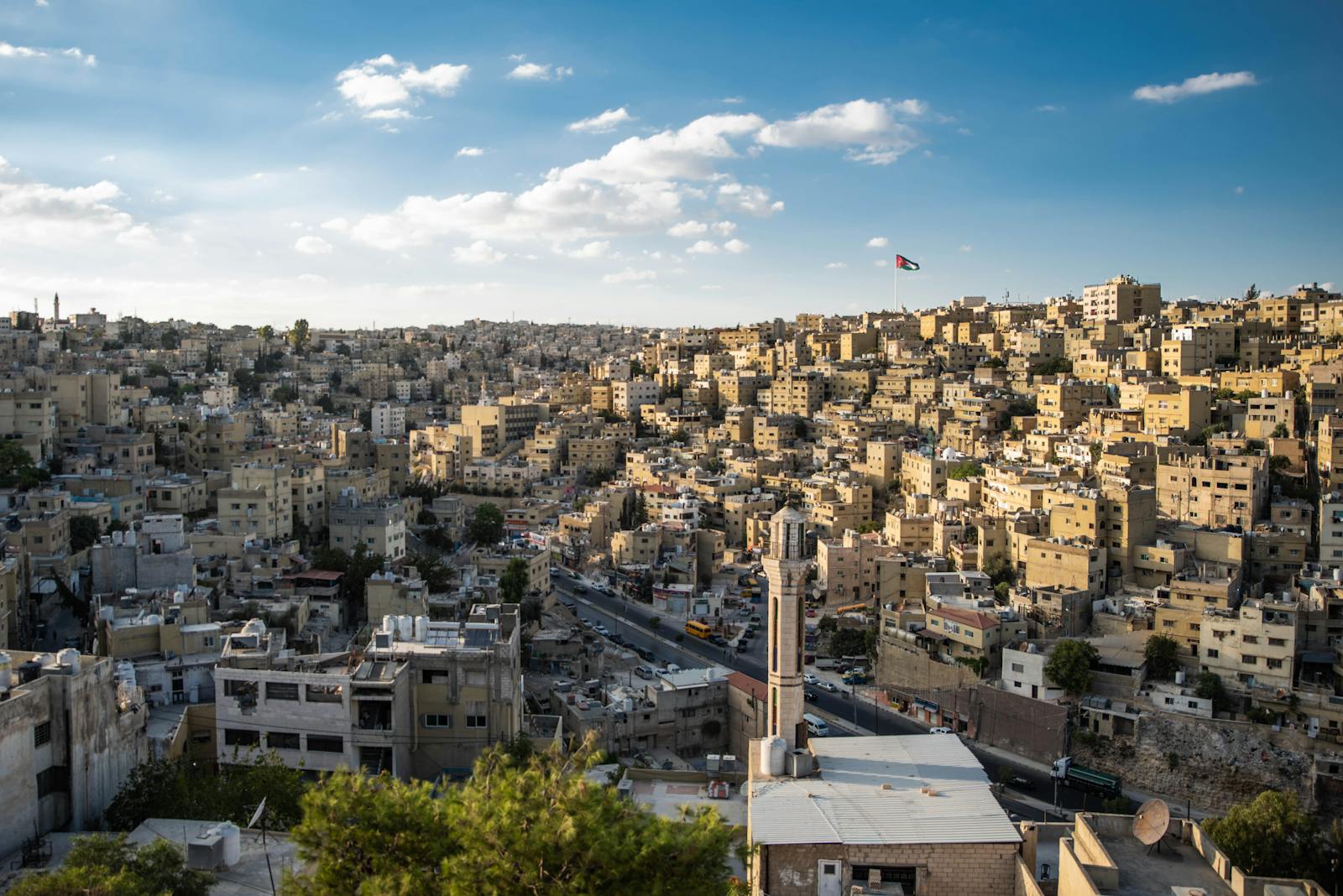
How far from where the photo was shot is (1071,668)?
60.4 feet

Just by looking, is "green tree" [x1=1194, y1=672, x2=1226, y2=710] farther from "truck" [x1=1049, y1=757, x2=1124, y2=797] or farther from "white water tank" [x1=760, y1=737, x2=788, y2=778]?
"white water tank" [x1=760, y1=737, x2=788, y2=778]

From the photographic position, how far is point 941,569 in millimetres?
23719

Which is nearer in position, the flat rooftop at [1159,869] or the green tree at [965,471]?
the flat rooftop at [1159,869]

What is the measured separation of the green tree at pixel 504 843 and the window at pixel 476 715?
5.72 metres

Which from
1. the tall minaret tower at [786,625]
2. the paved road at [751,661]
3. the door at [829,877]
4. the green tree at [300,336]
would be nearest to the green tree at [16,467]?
the paved road at [751,661]

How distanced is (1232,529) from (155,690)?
19175 millimetres

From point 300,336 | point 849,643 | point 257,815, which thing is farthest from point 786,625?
point 300,336

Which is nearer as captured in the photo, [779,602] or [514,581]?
[779,602]

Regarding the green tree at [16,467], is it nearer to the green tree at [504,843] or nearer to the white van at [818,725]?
the white van at [818,725]

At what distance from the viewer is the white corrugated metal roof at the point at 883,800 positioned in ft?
25.5

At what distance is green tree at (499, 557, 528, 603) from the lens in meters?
21.4

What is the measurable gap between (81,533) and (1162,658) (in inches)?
757

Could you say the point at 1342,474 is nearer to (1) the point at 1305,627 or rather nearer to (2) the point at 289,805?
(1) the point at 1305,627

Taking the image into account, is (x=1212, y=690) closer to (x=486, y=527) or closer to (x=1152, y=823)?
(x=1152, y=823)
